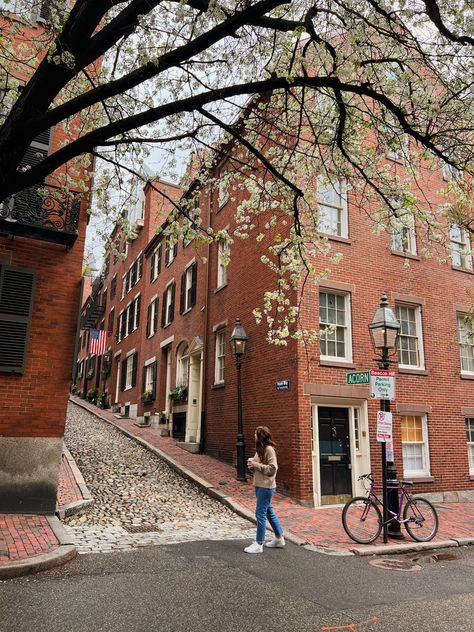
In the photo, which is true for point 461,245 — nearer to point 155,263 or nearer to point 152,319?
point 152,319

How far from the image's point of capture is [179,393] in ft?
63.7

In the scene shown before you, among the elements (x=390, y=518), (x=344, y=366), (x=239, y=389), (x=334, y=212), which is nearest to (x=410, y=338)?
(x=344, y=366)

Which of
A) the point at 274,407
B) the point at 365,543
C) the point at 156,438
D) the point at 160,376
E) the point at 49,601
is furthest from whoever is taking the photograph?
the point at 160,376

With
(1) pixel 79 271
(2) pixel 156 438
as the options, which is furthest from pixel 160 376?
(1) pixel 79 271

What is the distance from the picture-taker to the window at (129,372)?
28047 millimetres

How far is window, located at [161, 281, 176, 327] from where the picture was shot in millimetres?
22703

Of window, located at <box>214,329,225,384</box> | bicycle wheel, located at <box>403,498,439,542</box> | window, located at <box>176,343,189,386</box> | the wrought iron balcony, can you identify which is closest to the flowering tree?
the wrought iron balcony

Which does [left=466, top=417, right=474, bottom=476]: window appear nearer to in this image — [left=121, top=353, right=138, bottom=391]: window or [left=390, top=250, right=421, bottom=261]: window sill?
[left=390, top=250, right=421, bottom=261]: window sill

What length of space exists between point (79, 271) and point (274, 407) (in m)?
5.90

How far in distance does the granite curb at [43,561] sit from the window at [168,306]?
1591 cm

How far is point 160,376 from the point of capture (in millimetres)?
22750

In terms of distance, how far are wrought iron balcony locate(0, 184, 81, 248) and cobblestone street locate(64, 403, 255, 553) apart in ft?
17.1

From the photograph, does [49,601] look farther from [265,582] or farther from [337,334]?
[337,334]

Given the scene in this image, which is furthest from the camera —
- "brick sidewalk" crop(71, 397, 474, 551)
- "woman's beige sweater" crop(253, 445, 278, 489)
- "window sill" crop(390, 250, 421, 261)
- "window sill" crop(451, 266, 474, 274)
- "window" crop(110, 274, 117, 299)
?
"window" crop(110, 274, 117, 299)
